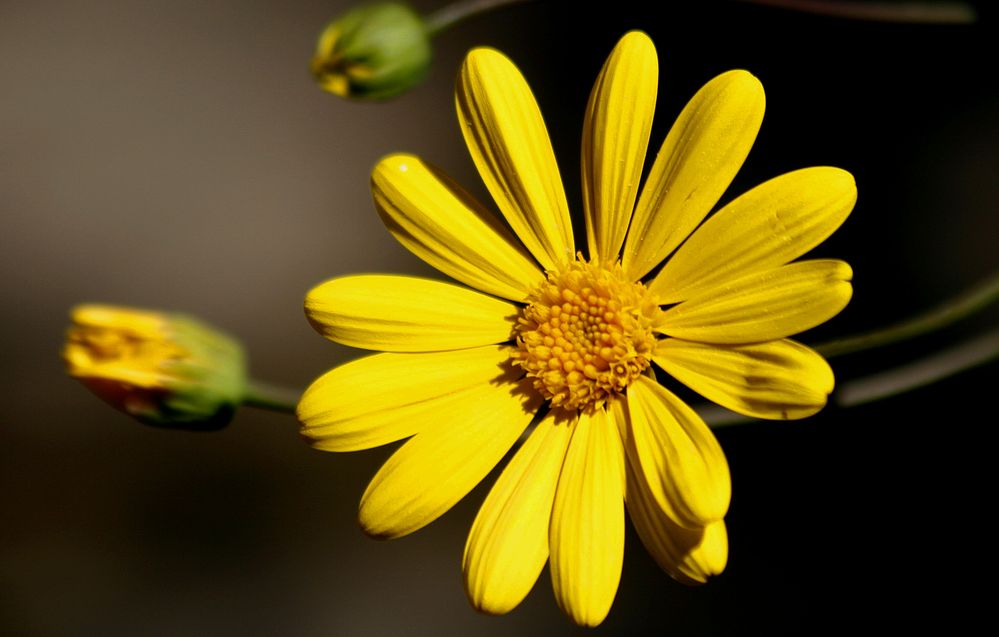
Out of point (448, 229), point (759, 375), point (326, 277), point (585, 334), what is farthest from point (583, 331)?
point (326, 277)

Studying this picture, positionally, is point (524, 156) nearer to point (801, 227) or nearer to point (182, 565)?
point (801, 227)

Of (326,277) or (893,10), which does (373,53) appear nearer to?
(893,10)

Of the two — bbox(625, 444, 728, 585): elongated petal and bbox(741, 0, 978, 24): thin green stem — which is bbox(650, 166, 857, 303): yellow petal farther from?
bbox(741, 0, 978, 24): thin green stem

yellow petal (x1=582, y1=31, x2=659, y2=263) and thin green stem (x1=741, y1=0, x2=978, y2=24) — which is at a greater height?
thin green stem (x1=741, y1=0, x2=978, y2=24)

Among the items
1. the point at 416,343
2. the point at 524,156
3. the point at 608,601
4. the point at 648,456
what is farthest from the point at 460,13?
the point at 608,601

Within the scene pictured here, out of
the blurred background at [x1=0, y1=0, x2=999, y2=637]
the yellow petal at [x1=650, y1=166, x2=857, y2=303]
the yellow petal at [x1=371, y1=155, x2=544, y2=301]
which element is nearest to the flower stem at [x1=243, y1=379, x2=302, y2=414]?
Answer: the yellow petal at [x1=371, y1=155, x2=544, y2=301]

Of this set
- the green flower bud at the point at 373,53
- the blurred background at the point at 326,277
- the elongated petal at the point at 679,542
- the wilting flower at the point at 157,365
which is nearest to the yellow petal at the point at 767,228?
the elongated petal at the point at 679,542
